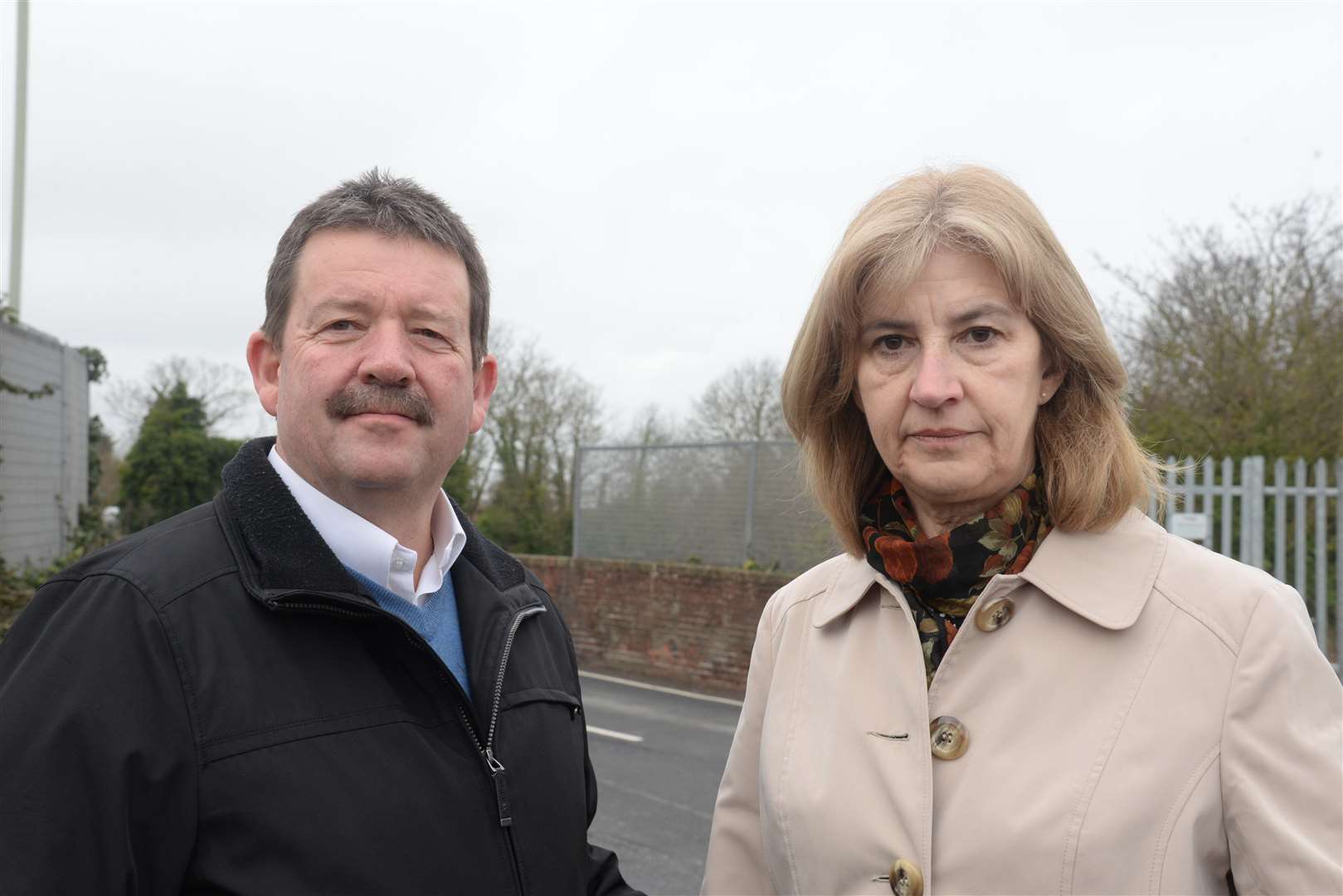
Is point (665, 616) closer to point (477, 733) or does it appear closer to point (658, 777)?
point (658, 777)

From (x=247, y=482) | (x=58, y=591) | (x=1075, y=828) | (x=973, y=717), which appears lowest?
(x=1075, y=828)

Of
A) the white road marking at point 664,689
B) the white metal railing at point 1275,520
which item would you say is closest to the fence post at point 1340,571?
the white metal railing at point 1275,520

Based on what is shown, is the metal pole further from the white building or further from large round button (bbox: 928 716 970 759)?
large round button (bbox: 928 716 970 759)

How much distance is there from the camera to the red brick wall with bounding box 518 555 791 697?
13680 millimetres

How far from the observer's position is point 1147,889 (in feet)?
5.76

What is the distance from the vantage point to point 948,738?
201cm

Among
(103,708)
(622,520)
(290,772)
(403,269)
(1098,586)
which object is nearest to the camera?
(103,708)

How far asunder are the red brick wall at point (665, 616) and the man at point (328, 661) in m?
10.7

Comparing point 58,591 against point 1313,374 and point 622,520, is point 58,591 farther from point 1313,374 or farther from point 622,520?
point 622,520

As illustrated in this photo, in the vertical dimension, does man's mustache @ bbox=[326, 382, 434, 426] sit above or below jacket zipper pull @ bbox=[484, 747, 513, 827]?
above

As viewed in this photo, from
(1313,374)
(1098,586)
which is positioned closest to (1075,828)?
(1098,586)

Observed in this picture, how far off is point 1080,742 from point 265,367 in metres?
1.75

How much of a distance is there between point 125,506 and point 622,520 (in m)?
13.4

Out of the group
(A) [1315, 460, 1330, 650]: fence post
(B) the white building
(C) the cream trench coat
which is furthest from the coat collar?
(B) the white building
